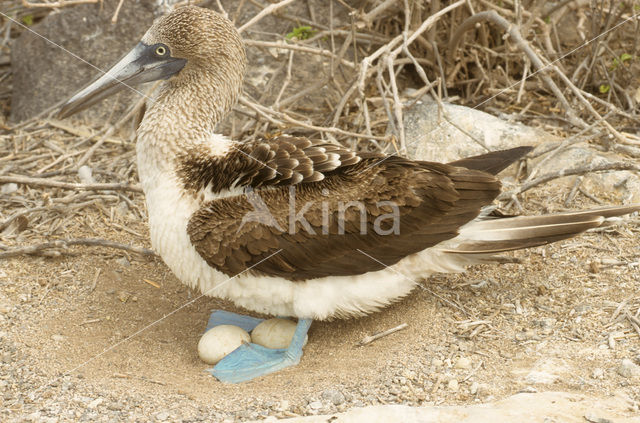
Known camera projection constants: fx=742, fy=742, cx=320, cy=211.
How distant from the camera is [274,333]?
3.95 metres

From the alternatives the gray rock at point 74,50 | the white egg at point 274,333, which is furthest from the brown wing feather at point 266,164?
the gray rock at point 74,50

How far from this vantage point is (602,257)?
4.18 meters

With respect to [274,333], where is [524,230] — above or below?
above

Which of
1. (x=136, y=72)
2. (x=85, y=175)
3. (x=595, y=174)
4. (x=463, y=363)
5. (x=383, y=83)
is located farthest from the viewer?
(x=383, y=83)

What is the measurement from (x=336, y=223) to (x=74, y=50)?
358 centimetres

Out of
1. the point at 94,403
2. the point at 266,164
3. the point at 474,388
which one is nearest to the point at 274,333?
the point at 266,164

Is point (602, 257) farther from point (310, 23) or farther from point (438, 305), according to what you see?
point (310, 23)

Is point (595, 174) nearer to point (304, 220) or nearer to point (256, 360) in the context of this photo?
point (304, 220)

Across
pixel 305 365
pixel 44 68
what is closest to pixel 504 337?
pixel 305 365

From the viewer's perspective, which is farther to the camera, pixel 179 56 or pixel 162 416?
pixel 179 56

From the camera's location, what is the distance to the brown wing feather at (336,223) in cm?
350

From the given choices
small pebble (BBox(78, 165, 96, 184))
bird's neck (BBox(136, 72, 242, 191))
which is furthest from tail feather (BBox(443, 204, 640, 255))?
small pebble (BBox(78, 165, 96, 184))

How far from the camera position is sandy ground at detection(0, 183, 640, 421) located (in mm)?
3176

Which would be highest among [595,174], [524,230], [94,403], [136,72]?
[136,72]
